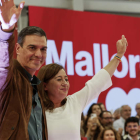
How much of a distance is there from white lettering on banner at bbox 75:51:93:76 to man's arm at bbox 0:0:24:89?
476cm

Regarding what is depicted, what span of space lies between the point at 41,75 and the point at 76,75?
160 inches

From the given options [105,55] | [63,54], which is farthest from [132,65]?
[63,54]

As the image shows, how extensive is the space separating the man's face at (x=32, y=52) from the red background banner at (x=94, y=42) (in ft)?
14.1

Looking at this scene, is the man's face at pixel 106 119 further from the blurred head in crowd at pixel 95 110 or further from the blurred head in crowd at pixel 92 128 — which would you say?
the blurred head in crowd at pixel 92 128

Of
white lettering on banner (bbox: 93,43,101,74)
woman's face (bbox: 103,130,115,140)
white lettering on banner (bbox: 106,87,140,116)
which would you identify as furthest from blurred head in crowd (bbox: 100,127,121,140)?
white lettering on banner (bbox: 93,43,101,74)

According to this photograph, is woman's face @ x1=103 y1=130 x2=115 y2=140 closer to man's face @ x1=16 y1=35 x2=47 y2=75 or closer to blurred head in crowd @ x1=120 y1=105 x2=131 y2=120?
blurred head in crowd @ x1=120 y1=105 x2=131 y2=120

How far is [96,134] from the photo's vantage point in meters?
4.03

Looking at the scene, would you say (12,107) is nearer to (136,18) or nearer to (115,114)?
(115,114)

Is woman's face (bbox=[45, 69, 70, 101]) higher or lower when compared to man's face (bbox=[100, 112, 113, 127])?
higher

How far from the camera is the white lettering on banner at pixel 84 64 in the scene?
5.99 m

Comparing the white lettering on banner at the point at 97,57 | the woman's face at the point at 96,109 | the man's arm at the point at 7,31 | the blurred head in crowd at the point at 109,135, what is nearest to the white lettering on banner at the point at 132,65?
the white lettering on banner at the point at 97,57

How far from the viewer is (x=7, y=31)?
117 centimetres

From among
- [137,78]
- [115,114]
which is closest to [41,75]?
[115,114]

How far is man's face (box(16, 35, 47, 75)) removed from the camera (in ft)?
4.74
